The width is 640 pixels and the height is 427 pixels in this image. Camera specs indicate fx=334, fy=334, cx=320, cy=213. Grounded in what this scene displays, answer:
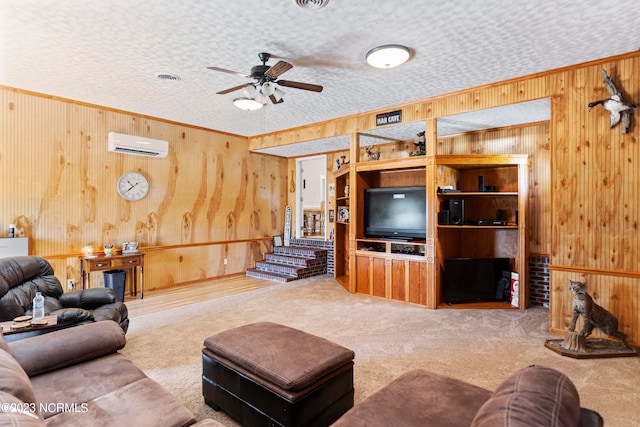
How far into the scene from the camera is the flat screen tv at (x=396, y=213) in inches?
203

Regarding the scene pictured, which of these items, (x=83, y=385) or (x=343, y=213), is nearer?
(x=83, y=385)

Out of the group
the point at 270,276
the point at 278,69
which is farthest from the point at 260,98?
the point at 270,276

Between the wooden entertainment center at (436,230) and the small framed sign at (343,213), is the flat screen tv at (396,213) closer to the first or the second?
the wooden entertainment center at (436,230)

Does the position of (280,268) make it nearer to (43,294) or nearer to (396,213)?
(396,213)

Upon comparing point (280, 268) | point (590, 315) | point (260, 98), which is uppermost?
point (260, 98)

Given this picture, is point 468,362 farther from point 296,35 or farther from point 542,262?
point 296,35

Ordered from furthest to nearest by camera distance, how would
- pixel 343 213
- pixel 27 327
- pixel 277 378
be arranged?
pixel 343 213 < pixel 27 327 < pixel 277 378

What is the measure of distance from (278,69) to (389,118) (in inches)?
96.9

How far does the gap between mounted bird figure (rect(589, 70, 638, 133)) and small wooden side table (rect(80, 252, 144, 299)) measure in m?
6.28

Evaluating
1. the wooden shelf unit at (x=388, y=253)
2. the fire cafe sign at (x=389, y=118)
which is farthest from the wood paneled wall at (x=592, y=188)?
→ the wooden shelf unit at (x=388, y=253)

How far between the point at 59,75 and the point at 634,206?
645cm

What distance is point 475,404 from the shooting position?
150 cm

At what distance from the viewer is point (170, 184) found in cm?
612

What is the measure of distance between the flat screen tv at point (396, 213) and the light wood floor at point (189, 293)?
7.58ft
